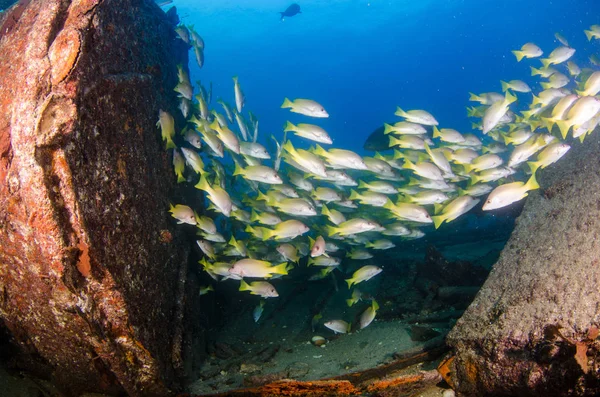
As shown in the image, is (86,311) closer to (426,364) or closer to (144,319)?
(144,319)

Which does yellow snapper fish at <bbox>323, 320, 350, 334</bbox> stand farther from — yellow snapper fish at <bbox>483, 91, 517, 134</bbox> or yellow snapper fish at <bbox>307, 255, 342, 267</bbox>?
yellow snapper fish at <bbox>483, 91, 517, 134</bbox>

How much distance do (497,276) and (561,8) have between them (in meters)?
94.9

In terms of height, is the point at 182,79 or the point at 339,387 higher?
the point at 182,79

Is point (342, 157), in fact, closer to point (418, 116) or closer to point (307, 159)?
point (307, 159)

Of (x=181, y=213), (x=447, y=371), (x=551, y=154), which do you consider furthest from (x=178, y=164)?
(x=551, y=154)

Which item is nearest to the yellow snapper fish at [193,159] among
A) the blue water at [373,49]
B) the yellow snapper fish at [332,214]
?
the yellow snapper fish at [332,214]

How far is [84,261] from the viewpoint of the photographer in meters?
2.74

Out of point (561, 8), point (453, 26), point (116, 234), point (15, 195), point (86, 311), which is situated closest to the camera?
point (15, 195)

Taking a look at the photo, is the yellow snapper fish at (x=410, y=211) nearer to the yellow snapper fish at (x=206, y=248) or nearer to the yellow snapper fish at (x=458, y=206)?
the yellow snapper fish at (x=458, y=206)

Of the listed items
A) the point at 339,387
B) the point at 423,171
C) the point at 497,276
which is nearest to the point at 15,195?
the point at 339,387

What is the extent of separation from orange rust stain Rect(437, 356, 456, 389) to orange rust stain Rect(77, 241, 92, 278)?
330cm

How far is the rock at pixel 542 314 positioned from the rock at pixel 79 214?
122 inches

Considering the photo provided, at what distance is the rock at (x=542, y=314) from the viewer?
223 cm

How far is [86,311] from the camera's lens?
2.81 m
